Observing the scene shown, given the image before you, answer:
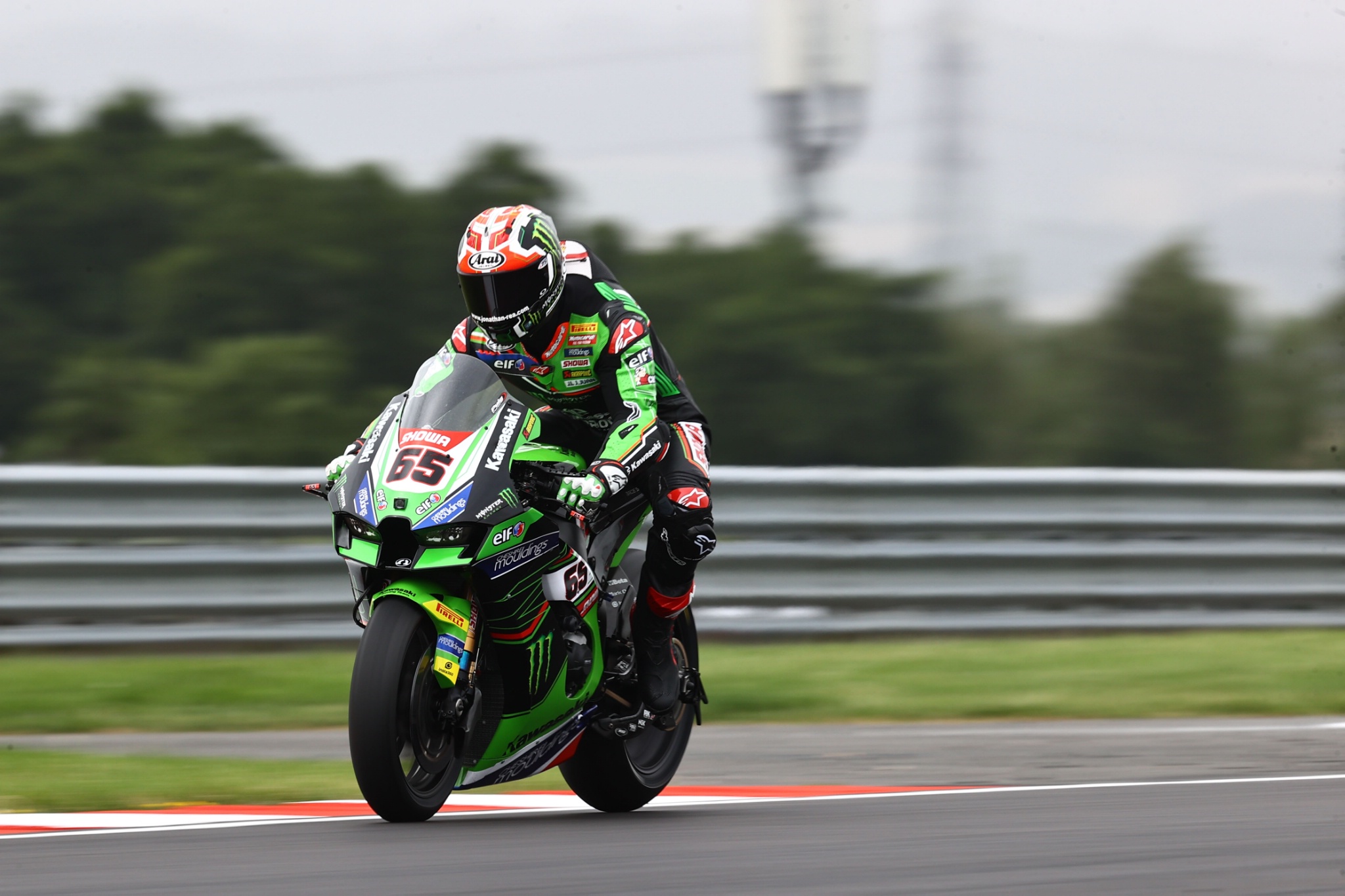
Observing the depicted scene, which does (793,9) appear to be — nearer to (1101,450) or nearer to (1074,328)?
(1074,328)

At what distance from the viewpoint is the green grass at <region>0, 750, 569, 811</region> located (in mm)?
5734

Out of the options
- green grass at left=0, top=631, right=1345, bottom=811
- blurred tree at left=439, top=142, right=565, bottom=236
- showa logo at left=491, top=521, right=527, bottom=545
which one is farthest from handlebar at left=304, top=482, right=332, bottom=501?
blurred tree at left=439, top=142, right=565, bottom=236

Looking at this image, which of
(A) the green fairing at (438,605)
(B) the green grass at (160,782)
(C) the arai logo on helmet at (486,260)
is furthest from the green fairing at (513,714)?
(C) the arai logo on helmet at (486,260)

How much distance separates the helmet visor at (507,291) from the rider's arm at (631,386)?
316 millimetres

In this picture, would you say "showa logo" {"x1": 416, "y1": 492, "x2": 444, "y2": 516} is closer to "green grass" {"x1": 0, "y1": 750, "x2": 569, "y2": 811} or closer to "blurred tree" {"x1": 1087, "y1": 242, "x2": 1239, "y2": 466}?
"green grass" {"x1": 0, "y1": 750, "x2": 569, "y2": 811}

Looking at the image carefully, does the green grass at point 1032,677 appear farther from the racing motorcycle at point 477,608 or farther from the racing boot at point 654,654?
the racing motorcycle at point 477,608

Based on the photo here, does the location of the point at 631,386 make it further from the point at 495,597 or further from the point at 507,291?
the point at 495,597

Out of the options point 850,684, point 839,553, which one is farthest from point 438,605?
point 839,553

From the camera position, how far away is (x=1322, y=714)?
8492 millimetres

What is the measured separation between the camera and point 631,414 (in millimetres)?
5426

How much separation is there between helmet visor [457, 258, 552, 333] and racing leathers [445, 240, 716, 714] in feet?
0.64

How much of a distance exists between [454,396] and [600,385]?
578 millimetres

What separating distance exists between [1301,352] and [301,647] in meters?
12.3

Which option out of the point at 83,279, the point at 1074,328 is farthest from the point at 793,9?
the point at 83,279
